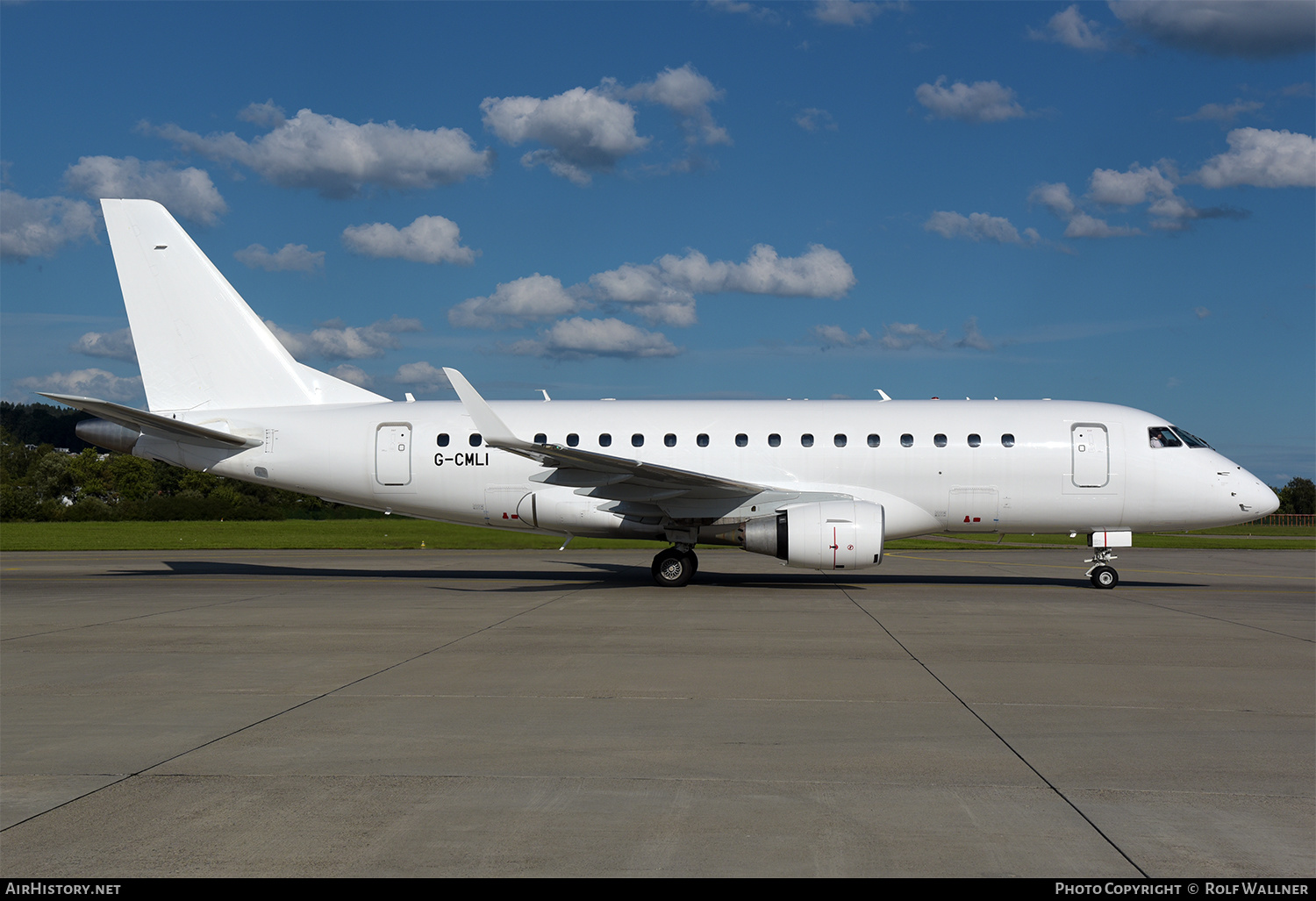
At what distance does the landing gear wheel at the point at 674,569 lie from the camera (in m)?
18.8

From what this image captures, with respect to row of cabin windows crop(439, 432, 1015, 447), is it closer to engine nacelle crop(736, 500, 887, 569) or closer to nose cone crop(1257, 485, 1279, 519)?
engine nacelle crop(736, 500, 887, 569)

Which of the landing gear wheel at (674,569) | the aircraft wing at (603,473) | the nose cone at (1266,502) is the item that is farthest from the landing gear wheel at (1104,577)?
Result: the landing gear wheel at (674,569)

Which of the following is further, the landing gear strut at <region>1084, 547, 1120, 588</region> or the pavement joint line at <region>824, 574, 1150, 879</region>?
the landing gear strut at <region>1084, 547, 1120, 588</region>

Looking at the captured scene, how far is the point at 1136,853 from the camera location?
4555mm

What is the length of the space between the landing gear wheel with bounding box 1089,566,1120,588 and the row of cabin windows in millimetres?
3057

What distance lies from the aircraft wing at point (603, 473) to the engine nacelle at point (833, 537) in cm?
127

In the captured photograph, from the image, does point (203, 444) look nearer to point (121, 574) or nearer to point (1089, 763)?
point (121, 574)

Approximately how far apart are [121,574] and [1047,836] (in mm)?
22313

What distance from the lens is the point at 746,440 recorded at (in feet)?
63.2

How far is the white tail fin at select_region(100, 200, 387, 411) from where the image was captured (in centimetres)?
2044

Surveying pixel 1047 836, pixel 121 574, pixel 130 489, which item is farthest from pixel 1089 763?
pixel 130 489

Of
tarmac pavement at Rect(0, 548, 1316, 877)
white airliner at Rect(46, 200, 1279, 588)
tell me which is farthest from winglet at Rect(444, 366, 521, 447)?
tarmac pavement at Rect(0, 548, 1316, 877)

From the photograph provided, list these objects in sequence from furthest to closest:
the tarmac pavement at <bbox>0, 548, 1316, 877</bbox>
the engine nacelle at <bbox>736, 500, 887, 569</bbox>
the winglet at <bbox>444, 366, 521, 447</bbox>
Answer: the engine nacelle at <bbox>736, 500, 887, 569</bbox>
the winglet at <bbox>444, 366, 521, 447</bbox>
the tarmac pavement at <bbox>0, 548, 1316, 877</bbox>

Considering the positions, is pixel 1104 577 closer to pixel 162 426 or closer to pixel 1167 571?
pixel 1167 571
